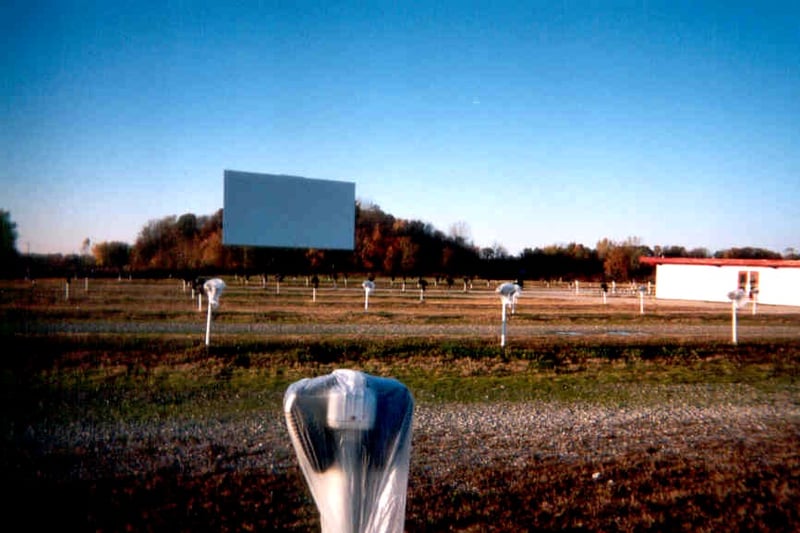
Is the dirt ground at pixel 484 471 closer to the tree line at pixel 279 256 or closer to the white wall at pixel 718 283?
the tree line at pixel 279 256

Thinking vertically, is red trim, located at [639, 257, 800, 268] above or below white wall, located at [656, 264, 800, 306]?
above

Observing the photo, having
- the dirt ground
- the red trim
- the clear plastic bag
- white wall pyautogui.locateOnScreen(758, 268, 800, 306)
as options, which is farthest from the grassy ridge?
white wall pyautogui.locateOnScreen(758, 268, 800, 306)

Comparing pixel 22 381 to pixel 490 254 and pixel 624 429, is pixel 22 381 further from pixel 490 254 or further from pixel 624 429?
pixel 490 254

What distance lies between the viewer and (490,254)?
5981cm

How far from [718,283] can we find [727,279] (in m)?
0.65

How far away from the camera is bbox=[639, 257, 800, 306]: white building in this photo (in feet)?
111

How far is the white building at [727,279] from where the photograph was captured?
33812 millimetres

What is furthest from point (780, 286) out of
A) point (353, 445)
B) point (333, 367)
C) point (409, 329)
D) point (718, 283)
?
point (353, 445)

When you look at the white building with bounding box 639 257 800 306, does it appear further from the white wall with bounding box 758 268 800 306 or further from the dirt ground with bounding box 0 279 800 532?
the dirt ground with bounding box 0 279 800 532

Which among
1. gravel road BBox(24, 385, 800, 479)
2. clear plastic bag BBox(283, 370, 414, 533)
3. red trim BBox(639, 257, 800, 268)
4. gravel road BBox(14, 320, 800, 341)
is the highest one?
red trim BBox(639, 257, 800, 268)

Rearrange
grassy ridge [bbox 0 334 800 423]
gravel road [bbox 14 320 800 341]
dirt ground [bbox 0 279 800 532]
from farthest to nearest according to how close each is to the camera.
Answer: gravel road [bbox 14 320 800 341] → grassy ridge [bbox 0 334 800 423] → dirt ground [bbox 0 279 800 532]

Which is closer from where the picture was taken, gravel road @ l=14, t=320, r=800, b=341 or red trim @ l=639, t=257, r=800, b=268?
gravel road @ l=14, t=320, r=800, b=341

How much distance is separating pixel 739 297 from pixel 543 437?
1348 cm

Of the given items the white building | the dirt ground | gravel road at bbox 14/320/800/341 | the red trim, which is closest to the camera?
the dirt ground
